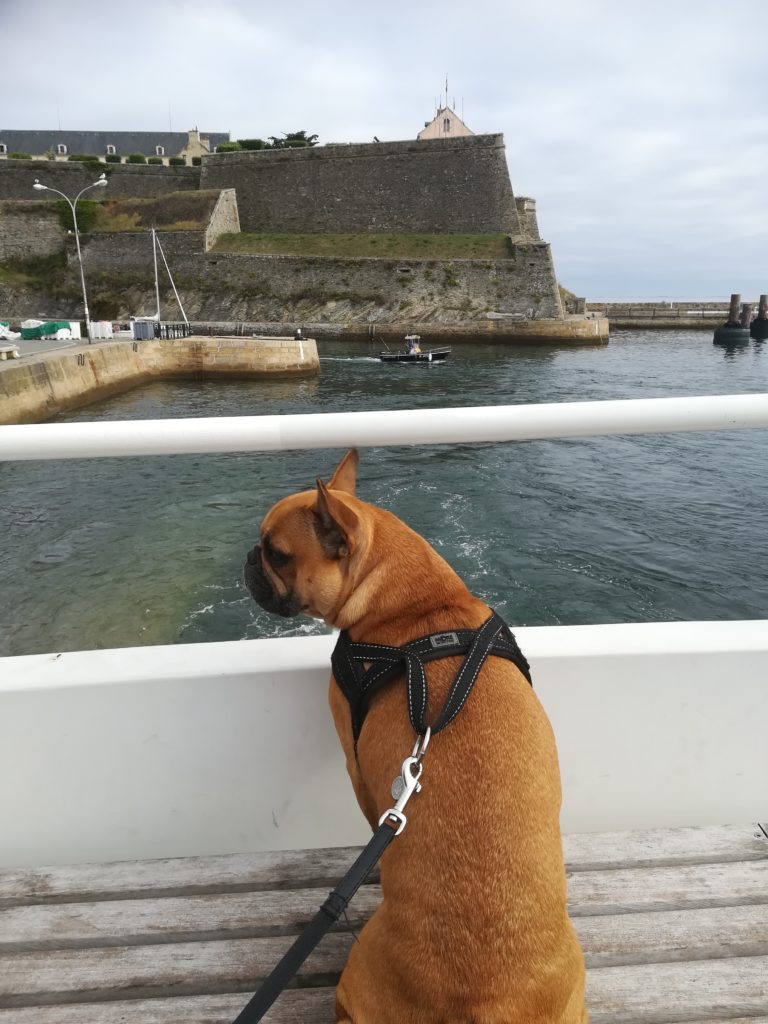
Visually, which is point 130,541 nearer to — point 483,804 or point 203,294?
point 483,804

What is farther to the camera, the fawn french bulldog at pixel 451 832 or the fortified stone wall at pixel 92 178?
the fortified stone wall at pixel 92 178

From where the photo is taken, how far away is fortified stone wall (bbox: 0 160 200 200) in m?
63.6

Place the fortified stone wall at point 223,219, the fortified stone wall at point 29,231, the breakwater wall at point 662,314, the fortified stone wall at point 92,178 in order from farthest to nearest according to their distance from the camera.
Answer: the breakwater wall at point 662,314 < the fortified stone wall at point 92,178 < the fortified stone wall at point 223,219 < the fortified stone wall at point 29,231


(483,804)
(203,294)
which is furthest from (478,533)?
(203,294)

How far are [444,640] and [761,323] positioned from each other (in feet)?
225

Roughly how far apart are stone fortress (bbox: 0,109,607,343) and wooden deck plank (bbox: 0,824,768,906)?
167 feet

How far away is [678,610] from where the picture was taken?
9953mm

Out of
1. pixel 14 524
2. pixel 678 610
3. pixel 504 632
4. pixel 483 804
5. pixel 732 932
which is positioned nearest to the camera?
pixel 483 804

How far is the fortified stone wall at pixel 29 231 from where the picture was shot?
56.3 m

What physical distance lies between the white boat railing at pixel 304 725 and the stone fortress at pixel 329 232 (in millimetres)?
50657

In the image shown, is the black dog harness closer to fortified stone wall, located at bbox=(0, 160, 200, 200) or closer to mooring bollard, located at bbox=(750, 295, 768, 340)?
mooring bollard, located at bbox=(750, 295, 768, 340)

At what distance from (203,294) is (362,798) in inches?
2332

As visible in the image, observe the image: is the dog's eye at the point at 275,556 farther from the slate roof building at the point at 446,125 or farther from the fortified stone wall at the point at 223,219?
the slate roof building at the point at 446,125

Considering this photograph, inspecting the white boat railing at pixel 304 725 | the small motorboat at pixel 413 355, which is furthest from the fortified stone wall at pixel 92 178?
the white boat railing at pixel 304 725
